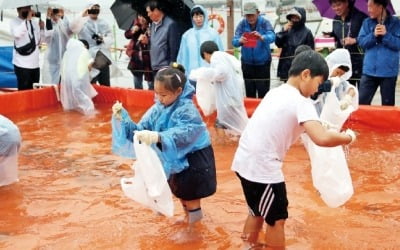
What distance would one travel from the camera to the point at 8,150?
17.9 ft

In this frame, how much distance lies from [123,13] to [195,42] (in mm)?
2528

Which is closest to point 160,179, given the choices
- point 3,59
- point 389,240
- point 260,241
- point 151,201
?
point 151,201

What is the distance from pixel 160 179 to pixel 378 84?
13.9 feet

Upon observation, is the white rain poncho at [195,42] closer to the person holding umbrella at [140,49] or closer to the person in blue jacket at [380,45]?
the person holding umbrella at [140,49]

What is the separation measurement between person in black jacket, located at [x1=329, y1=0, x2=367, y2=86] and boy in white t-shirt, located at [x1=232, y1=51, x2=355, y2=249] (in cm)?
434

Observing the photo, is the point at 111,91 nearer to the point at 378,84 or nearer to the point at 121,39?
→ the point at 378,84

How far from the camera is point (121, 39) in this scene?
16.1 meters

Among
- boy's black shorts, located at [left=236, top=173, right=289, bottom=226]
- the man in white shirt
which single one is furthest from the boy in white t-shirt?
the man in white shirt

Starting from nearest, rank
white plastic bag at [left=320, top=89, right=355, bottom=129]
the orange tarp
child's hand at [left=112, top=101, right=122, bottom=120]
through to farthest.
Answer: child's hand at [left=112, top=101, right=122, bottom=120]
white plastic bag at [left=320, top=89, right=355, bottom=129]
the orange tarp

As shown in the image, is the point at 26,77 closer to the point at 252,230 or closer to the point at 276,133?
the point at 252,230

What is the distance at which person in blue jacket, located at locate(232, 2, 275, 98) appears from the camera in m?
8.20

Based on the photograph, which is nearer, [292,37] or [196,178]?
[196,178]

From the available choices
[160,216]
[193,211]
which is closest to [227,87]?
[160,216]

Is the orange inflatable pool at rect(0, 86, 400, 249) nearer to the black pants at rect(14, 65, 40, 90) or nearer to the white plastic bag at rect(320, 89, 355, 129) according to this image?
the white plastic bag at rect(320, 89, 355, 129)
